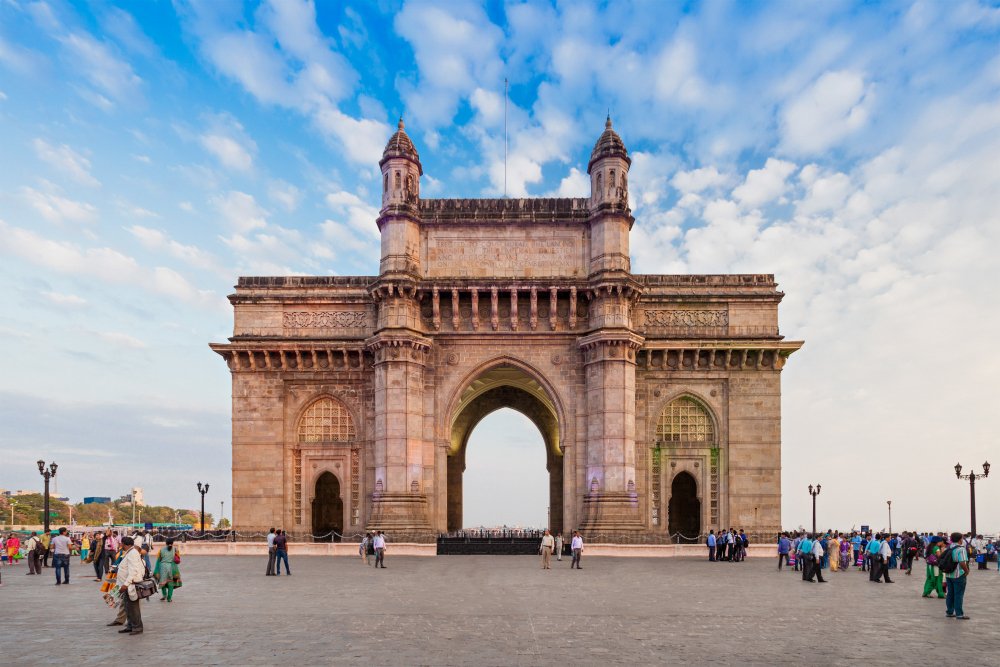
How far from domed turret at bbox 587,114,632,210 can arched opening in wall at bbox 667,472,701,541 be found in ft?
42.4

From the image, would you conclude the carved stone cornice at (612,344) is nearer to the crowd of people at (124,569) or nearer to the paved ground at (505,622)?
the paved ground at (505,622)

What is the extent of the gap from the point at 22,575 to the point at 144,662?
1825cm

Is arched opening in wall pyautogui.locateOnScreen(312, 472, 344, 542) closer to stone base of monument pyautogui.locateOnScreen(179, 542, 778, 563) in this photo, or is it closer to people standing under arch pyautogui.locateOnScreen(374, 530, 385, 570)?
stone base of monument pyautogui.locateOnScreen(179, 542, 778, 563)

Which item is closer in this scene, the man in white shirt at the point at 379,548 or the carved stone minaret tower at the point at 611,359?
the man in white shirt at the point at 379,548

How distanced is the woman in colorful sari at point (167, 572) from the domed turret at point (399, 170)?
2083cm

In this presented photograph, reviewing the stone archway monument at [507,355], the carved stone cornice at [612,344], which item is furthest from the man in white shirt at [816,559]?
the carved stone cornice at [612,344]

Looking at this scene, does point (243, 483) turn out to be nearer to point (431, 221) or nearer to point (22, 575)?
point (22, 575)

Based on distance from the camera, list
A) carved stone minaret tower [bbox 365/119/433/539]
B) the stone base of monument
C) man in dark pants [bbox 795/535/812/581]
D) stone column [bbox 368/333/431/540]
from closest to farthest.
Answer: man in dark pants [bbox 795/535/812/581], the stone base of monument, stone column [bbox 368/333/431/540], carved stone minaret tower [bbox 365/119/433/539]

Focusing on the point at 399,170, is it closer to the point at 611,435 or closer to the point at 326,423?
the point at 326,423

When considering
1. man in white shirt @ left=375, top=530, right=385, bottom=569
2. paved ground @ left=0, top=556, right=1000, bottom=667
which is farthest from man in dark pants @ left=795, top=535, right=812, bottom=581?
man in white shirt @ left=375, top=530, right=385, bottom=569

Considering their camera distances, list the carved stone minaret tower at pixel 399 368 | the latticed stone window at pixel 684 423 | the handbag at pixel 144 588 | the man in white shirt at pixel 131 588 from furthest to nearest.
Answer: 1. the latticed stone window at pixel 684 423
2. the carved stone minaret tower at pixel 399 368
3. the handbag at pixel 144 588
4. the man in white shirt at pixel 131 588

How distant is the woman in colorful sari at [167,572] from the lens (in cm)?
1717

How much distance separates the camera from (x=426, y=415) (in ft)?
116

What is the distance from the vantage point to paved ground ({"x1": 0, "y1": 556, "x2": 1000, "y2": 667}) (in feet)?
36.8
